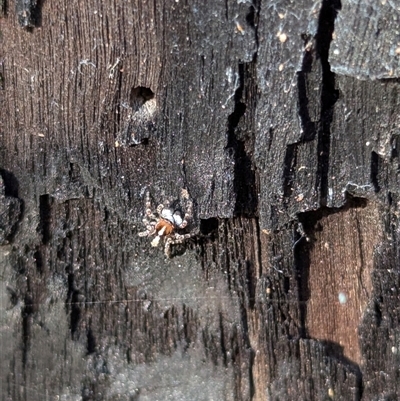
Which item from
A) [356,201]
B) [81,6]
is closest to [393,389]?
[356,201]

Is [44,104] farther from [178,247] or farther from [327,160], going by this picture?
[327,160]

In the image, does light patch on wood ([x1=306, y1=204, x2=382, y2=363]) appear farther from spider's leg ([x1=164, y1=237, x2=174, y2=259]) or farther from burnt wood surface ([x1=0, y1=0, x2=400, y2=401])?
spider's leg ([x1=164, y1=237, x2=174, y2=259])

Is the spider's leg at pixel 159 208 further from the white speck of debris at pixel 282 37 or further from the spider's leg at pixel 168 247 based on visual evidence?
the white speck of debris at pixel 282 37

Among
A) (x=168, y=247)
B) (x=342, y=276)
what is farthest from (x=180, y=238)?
(x=342, y=276)

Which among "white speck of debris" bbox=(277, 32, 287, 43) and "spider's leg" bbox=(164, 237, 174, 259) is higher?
"white speck of debris" bbox=(277, 32, 287, 43)

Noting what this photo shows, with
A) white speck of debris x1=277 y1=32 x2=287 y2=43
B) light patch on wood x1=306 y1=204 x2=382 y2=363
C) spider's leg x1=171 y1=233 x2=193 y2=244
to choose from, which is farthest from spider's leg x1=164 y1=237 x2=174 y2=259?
white speck of debris x1=277 y1=32 x2=287 y2=43

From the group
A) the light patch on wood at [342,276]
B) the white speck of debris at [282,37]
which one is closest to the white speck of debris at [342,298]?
the light patch on wood at [342,276]

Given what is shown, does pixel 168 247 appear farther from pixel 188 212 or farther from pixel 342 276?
pixel 342 276
